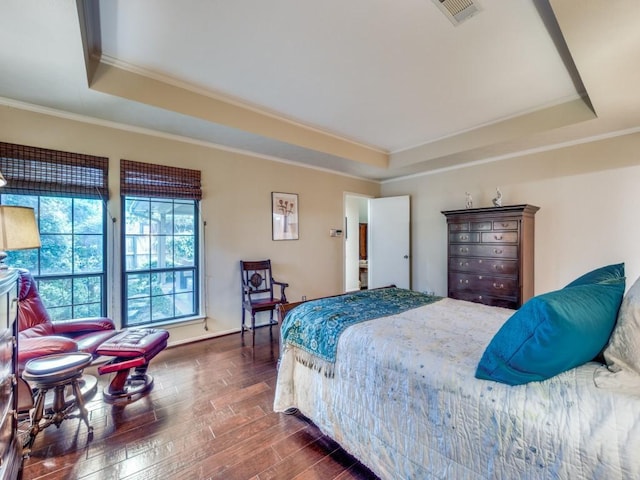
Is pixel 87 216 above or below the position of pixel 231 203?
below

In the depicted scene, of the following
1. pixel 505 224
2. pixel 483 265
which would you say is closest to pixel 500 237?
pixel 505 224

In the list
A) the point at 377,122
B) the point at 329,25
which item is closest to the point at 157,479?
the point at 329,25

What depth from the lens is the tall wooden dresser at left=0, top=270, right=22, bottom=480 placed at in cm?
122

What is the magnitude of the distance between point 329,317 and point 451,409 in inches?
35.6

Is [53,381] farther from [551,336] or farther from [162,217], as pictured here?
[551,336]

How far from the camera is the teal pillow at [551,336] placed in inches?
38.9

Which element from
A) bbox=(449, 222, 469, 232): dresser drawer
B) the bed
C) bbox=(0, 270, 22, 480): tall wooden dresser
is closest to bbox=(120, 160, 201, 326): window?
bbox=(0, 270, 22, 480): tall wooden dresser

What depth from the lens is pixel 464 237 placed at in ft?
12.8

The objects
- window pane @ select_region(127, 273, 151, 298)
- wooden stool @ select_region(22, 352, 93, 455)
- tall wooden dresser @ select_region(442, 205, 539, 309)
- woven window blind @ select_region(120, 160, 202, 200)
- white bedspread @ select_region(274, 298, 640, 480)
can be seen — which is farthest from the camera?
tall wooden dresser @ select_region(442, 205, 539, 309)

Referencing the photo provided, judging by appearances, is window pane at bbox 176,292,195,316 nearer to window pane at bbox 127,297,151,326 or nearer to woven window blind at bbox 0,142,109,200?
window pane at bbox 127,297,151,326

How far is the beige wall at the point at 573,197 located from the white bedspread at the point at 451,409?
7.91 ft

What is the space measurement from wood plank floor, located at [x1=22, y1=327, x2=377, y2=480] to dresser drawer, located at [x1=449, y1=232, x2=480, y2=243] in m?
3.04

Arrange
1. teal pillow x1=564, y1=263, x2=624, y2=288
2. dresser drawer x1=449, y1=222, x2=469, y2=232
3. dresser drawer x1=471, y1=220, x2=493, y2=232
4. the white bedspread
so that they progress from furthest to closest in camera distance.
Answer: dresser drawer x1=449, y1=222, x2=469, y2=232 < dresser drawer x1=471, y1=220, x2=493, y2=232 < teal pillow x1=564, y1=263, x2=624, y2=288 < the white bedspread

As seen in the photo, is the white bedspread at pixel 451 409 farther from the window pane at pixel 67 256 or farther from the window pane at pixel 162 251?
the window pane at pixel 67 256
